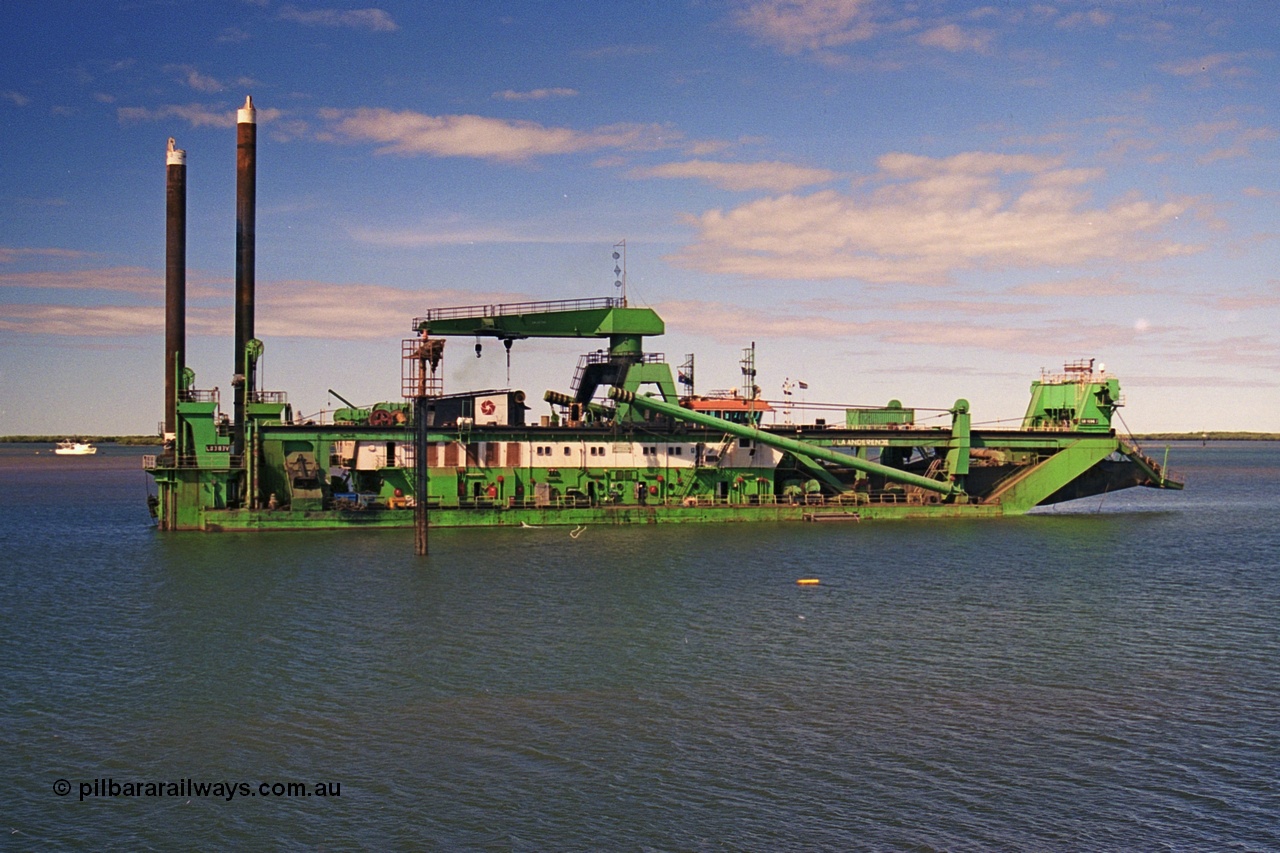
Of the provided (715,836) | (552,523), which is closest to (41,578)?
(552,523)

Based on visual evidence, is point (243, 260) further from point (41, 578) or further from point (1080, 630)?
point (1080, 630)

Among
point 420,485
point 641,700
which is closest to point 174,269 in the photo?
point 420,485

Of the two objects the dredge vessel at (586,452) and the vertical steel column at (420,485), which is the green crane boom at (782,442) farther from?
the vertical steel column at (420,485)

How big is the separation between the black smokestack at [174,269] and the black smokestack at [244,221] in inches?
147

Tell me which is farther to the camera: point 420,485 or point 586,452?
point 586,452

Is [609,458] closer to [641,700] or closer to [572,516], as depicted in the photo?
[572,516]

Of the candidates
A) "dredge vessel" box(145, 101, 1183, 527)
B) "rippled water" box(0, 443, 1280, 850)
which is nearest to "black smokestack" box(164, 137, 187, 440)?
"dredge vessel" box(145, 101, 1183, 527)

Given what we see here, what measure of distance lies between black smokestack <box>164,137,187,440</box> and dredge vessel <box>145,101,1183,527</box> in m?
0.13

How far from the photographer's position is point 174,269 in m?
67.9

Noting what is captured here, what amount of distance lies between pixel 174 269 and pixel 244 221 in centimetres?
530

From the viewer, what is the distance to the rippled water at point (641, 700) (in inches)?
819

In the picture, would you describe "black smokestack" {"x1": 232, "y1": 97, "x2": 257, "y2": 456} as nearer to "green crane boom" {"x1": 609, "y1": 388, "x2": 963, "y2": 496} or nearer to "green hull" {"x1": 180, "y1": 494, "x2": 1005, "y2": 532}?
"green hull" {"x1": 180, "y1": 494, "x2": 1005, "y2": 532}

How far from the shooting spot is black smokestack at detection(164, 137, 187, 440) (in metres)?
66.8

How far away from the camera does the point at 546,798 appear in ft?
71.3
